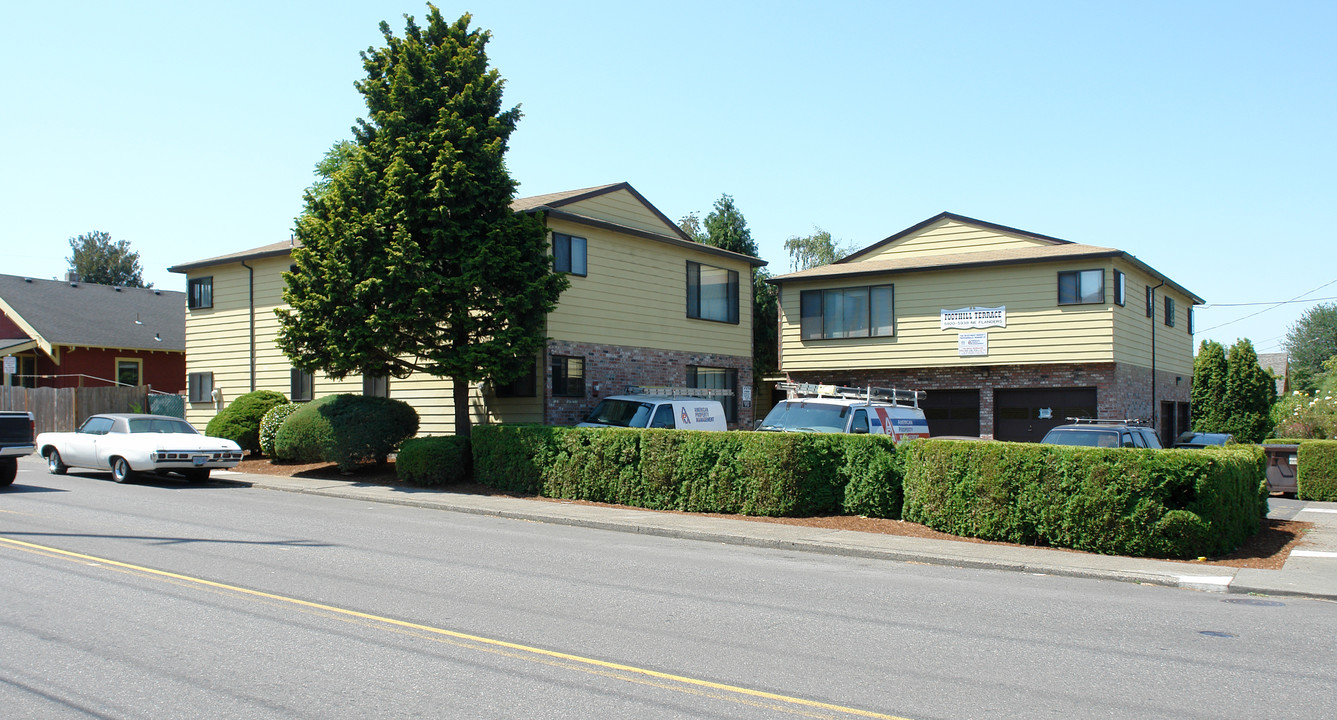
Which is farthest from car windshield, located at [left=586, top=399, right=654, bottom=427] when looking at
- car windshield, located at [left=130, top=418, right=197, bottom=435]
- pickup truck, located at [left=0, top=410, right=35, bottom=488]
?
pickup truck, located at [left=0, top=410, right=35, bottom=488]

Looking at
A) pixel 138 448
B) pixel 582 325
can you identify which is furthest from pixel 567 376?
pixel 138 448

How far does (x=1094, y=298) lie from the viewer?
26.2 m

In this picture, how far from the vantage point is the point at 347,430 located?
20.8 meters

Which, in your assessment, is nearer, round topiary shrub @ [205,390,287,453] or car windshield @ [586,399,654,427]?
car windshield @ [586,399,654,427]

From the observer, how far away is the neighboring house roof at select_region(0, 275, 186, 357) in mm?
37031

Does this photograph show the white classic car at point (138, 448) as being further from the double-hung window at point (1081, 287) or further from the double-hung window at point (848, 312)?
the double-hung window at point (1081, 287)

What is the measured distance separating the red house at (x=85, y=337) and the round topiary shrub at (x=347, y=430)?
58.7ft

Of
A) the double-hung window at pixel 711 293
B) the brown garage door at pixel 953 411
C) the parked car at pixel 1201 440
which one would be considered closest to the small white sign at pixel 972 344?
the brown garage door at pixel 953 411

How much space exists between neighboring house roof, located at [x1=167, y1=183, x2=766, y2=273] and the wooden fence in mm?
4561

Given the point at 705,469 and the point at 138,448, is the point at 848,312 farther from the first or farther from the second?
the point at 138,448

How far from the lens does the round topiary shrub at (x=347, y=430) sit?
2080 cm

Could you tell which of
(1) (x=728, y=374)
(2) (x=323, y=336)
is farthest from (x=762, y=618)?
(1) (x=728, y=374)

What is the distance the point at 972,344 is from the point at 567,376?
Result: 11924mm

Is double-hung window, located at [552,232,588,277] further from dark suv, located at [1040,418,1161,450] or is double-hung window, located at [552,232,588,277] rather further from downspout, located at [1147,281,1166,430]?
downspout, located at [1147,281,1166,430]
